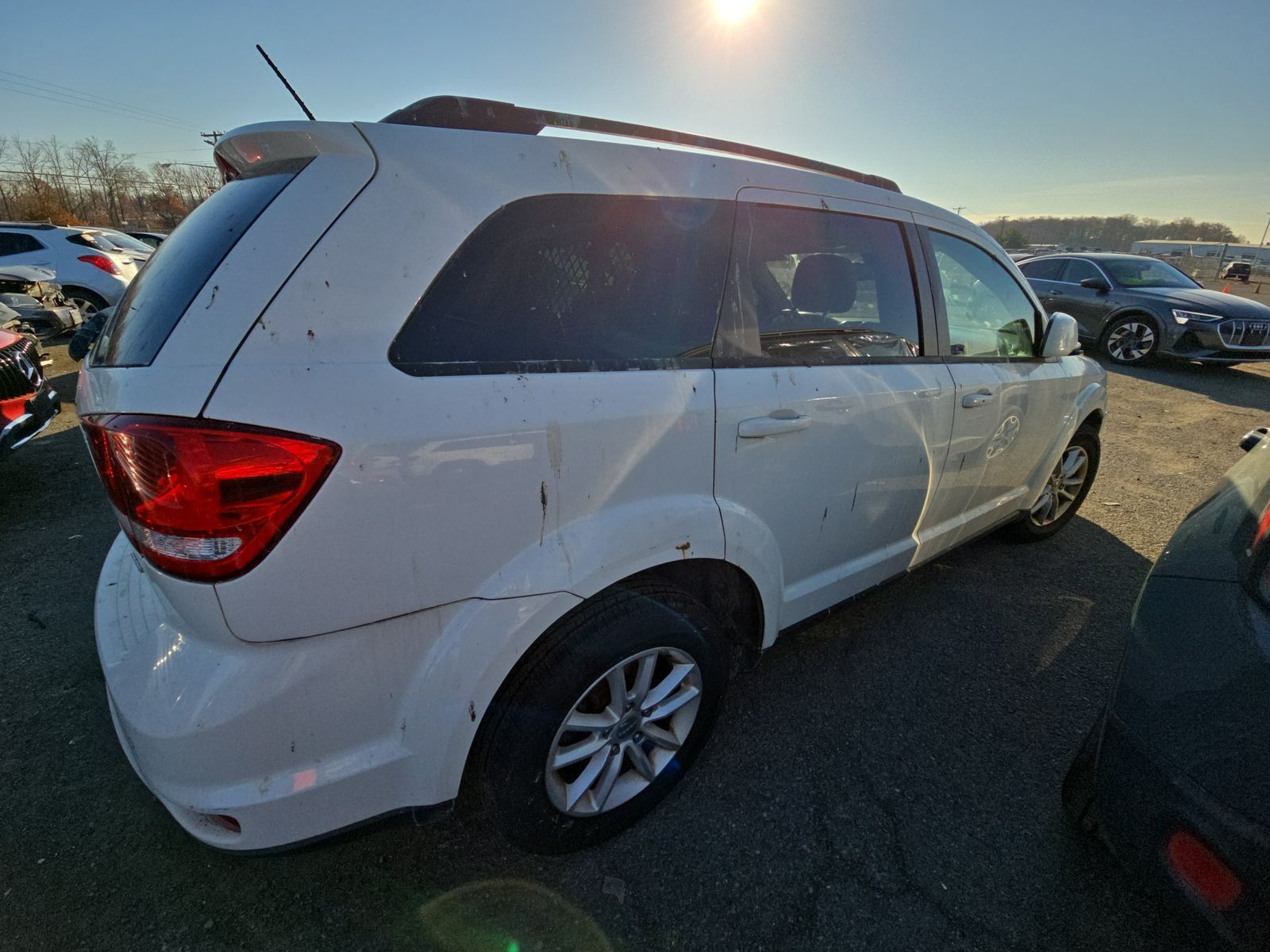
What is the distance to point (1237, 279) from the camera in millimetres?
35938

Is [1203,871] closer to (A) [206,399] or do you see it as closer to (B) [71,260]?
(A) [206,399]

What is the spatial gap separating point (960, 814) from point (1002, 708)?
636 millimetres

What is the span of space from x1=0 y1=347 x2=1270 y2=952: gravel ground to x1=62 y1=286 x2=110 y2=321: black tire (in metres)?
8.22

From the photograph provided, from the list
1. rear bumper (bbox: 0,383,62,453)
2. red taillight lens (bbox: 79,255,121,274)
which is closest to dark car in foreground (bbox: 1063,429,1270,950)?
rear bumper (bbox: 0,383,62,453)

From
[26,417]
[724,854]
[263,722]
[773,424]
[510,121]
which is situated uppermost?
[510,121]

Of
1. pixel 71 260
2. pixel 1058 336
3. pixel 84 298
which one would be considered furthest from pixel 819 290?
pixel 71 260

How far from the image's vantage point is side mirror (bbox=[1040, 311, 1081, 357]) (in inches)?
114

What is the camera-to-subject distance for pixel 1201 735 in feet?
4.07

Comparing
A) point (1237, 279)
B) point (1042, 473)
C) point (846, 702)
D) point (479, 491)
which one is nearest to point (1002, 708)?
point (846, 702)

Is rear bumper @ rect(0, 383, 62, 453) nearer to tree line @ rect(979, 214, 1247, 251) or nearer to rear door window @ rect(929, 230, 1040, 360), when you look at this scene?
rear door window @ rect(929, 230, 1040, 360)

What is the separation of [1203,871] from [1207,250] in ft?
255

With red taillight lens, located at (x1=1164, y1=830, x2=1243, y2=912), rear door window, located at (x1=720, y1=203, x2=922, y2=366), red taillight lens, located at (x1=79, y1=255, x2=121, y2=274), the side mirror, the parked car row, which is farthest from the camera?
red taillight lens, located at (x1=79, y1=255, x2=121, y2=274)

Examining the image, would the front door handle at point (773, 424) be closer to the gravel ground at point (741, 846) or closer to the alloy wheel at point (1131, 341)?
the gravel ground at point (741, 846)

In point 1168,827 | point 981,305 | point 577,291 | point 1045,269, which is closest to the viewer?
point 1168,827
